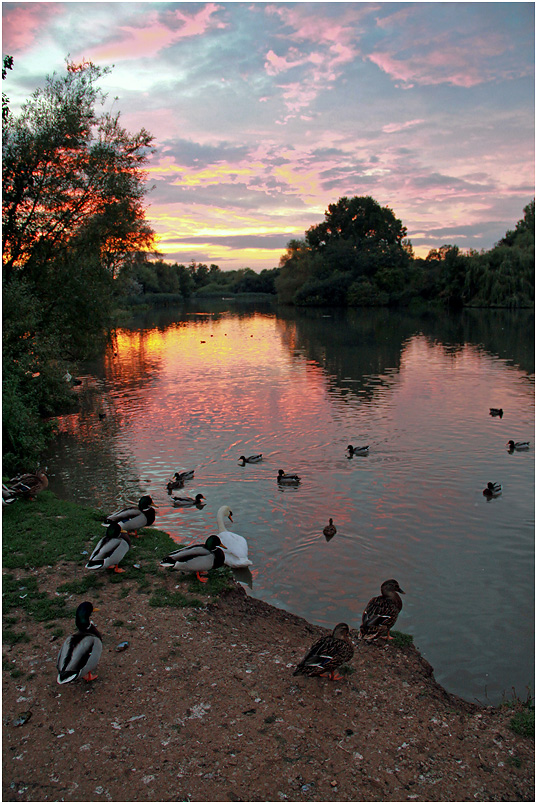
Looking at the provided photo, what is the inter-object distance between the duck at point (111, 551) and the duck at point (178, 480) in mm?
5277

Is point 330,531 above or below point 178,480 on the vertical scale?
below

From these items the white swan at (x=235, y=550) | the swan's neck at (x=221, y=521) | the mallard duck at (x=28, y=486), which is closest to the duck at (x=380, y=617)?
the white swan at (x=235, y=550)

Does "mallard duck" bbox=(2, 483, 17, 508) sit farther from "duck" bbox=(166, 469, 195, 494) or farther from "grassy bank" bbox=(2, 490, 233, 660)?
"duck" bbox=(166, 469, 195, 494)

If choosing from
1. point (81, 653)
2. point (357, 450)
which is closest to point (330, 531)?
point (357, 450)

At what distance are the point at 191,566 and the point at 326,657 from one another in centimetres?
324

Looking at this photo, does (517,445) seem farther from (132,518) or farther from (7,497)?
(7,497)

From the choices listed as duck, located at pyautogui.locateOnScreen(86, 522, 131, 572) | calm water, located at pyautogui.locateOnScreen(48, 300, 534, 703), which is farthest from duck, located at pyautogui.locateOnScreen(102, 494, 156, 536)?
calm water, located at pyautogui.locateOnScreen(48, 300, 534, 703)

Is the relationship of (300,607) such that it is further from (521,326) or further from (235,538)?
(521,326)

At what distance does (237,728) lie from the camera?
19.2 ft

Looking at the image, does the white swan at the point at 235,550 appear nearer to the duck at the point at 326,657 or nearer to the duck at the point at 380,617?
the duck at the point at 380,617

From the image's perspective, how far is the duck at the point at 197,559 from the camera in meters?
9.02

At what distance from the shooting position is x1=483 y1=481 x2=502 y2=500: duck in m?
14.2

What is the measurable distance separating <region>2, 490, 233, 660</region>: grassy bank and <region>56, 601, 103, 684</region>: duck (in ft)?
3.01

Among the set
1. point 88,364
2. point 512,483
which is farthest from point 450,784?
point 88,364
